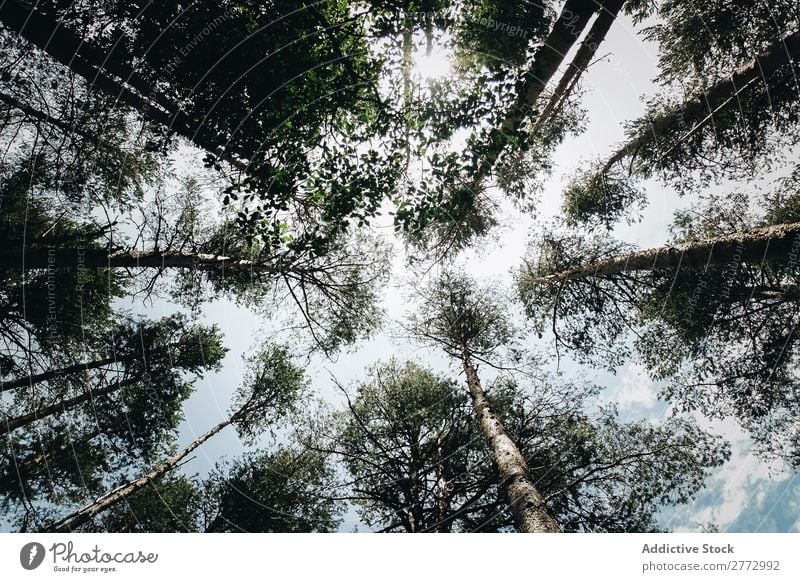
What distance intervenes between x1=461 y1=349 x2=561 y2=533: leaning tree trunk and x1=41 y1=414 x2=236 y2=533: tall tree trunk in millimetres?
7824

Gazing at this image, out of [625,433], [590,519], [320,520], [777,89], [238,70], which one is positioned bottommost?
[590,519]

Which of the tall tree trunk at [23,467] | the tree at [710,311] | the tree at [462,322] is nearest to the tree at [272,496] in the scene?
the tall tree trunk at [23,467]

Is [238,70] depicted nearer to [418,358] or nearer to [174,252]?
[174,252]

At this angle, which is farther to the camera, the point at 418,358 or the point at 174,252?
the point at 418,358

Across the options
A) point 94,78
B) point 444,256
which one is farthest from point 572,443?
point 94,78

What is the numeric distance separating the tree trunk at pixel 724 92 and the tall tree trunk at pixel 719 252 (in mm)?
2513

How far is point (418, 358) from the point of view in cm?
965

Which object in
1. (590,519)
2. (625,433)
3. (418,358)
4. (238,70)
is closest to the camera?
(238,70)

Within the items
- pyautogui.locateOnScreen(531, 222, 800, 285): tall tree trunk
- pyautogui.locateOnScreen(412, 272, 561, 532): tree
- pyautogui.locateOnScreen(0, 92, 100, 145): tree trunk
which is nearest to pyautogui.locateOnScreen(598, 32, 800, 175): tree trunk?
pyautogui.locateOnScreen(531, 222, 800, 285): tall tree trunk

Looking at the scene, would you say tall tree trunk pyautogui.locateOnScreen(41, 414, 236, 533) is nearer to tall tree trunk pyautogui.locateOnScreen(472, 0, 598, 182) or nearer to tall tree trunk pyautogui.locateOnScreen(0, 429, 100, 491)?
tall tree trunk pyautogui.locateOnScreen(0, 429, 100, 491)
